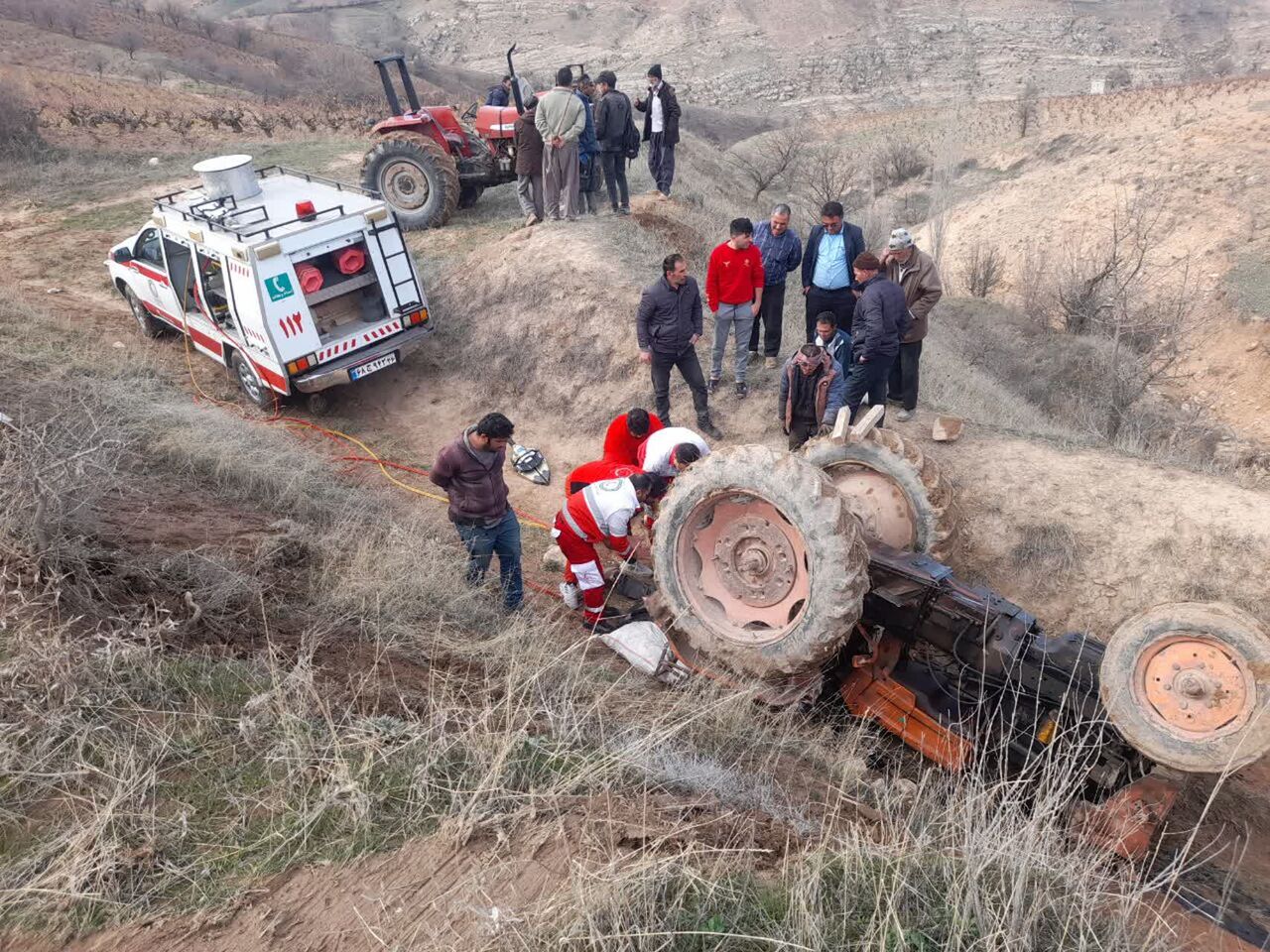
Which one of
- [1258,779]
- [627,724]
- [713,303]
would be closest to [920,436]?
[713,303]

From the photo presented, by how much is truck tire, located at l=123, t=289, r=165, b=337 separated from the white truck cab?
437mm

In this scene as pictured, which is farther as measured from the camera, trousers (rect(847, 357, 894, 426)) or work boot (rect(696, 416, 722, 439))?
work boot (rect(696, 416, 722, 439))

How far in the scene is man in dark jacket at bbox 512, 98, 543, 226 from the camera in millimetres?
9719

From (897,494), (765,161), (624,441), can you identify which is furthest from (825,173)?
(897,494)

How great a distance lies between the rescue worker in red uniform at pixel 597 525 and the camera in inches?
191

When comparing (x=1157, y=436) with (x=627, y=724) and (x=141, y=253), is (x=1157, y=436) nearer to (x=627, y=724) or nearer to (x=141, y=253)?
(x=627, y=724)

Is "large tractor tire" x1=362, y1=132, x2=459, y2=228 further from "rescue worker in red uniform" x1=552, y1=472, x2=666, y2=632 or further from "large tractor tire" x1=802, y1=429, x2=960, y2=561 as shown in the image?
"large tractor tire" x1=802, y1=429, x2=960, y2=561

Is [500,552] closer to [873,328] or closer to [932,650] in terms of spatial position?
[932,650]

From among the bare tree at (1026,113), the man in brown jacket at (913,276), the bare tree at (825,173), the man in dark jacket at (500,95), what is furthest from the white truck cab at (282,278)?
the bare tree at (1026,113)

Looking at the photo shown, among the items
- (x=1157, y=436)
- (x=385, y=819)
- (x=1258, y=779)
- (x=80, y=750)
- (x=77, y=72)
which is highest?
(x=77, y=72)

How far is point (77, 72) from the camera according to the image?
23484 millimetres

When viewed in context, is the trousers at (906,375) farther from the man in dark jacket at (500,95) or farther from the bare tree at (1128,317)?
the man in dark jacket at (500,95)

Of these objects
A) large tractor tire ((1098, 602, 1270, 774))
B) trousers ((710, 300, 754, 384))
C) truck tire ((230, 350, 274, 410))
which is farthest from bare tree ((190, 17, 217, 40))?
large tractor tire ((1098, 602, 1270, 774))

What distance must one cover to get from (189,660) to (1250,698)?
4.24 meters
